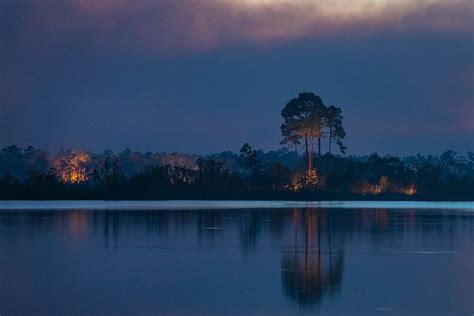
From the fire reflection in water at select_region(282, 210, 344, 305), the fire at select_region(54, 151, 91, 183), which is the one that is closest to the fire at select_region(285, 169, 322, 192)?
the fire at select_region(54, 151, 91, 183)

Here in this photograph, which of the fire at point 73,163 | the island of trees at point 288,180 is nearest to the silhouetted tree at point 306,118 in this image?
the island of trees at point 288,180

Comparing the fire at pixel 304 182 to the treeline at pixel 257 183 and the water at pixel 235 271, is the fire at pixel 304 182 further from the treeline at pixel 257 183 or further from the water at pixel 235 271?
the water at pixel 235 271

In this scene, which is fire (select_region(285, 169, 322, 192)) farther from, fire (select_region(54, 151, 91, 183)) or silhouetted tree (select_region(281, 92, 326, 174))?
fire (select_region(54, 151, 91, 183))

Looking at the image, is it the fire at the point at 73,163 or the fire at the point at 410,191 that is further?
the fire at the point at 73,163

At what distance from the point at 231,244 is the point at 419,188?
4717 cm

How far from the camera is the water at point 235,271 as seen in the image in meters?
11.1

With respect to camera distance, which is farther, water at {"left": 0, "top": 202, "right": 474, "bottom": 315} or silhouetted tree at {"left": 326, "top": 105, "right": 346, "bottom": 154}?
silhouetted tree at {"left": 326, "top": 105, "right": 346, "bottom": 154}

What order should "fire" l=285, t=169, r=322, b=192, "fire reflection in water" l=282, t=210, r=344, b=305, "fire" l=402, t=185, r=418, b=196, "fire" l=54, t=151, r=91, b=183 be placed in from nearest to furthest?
1. "fire reflection in water" l=282, t=210, r=344, b=305
2. "fire" l=285, t=169, r=322, b=192
3. "fire" l=402, t=185, r=418, b=196
4. "fire" l=54, t=151, r=91, b=183

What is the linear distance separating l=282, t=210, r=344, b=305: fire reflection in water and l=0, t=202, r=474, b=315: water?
0.07ft

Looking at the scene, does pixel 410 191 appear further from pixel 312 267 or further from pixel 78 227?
pixel 312 267

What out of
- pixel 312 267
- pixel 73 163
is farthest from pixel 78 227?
pixel 73 163

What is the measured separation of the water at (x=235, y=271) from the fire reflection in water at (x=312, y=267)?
21 mm

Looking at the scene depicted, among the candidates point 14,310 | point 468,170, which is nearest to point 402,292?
point 14,310

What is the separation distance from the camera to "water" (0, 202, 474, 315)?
11055 millimetres
